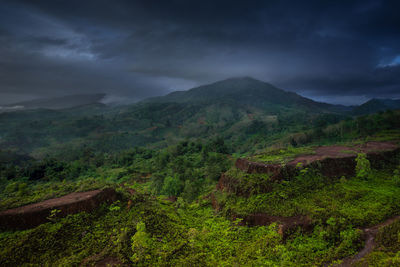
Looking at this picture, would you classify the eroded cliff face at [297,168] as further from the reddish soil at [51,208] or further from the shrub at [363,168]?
the reddish soil at [51,208]

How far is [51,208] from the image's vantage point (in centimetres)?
948

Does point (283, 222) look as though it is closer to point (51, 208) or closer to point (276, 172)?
point (276, 172)

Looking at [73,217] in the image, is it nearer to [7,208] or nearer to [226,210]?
[7,208]

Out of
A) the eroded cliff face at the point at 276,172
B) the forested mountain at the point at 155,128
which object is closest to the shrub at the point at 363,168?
the eroded cliff face at the point at 276,172

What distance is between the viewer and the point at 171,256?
9109 millimetres

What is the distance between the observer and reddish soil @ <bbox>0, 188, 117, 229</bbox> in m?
8.79

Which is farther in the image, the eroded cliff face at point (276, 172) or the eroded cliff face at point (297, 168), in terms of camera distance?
the eroded cliff face at point (297, 168)

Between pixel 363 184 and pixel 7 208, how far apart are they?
22.2 meters

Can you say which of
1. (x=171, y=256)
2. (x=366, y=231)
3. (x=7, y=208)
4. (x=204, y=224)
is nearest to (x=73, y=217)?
(x=7, y=208)

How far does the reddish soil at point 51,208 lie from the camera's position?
28.8 feet

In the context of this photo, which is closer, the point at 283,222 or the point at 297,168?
the point at 283,222

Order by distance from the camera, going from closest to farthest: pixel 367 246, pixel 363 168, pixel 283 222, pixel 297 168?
pixel 367 246 < pixel 283 222 < pixel 297 168 < pixel 363 168

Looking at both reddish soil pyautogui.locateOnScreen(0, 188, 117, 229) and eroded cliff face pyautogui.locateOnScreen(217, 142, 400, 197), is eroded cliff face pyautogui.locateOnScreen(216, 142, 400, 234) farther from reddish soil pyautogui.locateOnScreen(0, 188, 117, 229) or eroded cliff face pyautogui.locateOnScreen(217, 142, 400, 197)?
reddish soil pyautogui.locateOnScreen(0, 188, 117, 229)

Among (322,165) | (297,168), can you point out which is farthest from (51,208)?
(322,165)
